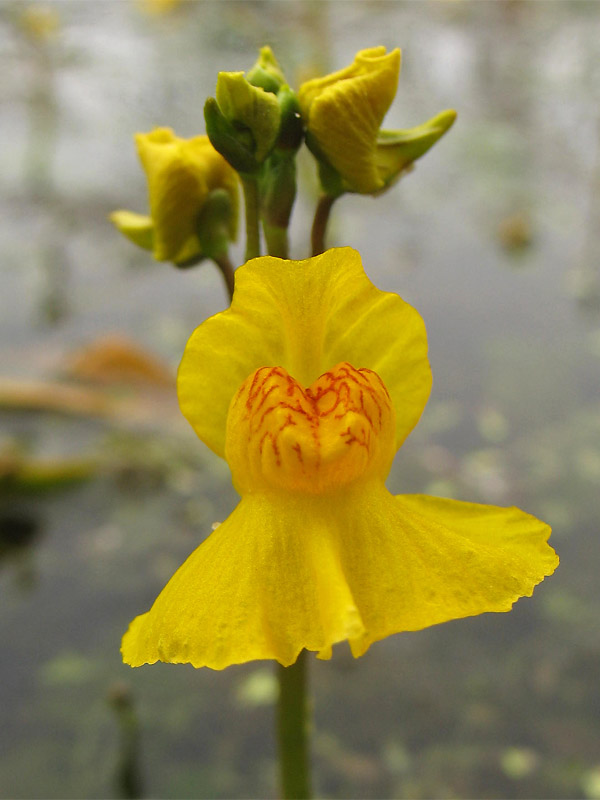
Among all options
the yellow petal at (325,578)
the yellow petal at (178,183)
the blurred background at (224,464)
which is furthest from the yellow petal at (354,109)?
the blurred background at (224,464)

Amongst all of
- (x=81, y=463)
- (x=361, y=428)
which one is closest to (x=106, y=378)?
(x=81, y=463)

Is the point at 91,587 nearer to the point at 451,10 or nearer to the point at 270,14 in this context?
the point at 270,14

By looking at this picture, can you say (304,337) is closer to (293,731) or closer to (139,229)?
(139,229)

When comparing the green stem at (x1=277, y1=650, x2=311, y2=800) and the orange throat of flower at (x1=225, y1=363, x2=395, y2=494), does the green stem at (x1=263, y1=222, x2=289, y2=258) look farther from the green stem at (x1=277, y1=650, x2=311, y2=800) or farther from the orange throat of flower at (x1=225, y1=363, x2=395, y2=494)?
the green stem at (x1=277, y1=650, x2=311, y2=800)

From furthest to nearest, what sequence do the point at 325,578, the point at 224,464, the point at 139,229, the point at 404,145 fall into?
the point at 224,464
the point at 139,229
the point at 404,145
the point at 325,578

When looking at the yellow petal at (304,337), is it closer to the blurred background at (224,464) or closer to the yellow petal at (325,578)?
the yellow petal at (325,578)

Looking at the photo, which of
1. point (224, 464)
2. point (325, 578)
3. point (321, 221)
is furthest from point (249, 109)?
point (224, 464)

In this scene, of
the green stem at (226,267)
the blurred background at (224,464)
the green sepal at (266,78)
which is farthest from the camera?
the blurred background at (224,464)
